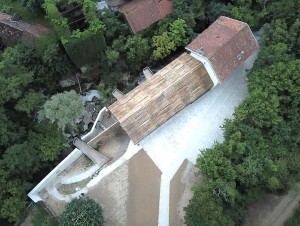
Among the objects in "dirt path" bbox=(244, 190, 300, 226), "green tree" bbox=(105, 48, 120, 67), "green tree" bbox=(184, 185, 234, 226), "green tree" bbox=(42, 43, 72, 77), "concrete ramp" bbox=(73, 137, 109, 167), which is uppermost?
"green tree" bbox=(42, 43, 72, 77)

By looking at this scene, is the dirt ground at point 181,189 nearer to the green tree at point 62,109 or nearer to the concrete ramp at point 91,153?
the concrete ramp at point 91,153

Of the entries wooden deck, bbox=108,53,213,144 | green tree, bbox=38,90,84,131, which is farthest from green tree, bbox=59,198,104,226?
green tree, bbox=38,90,84,131

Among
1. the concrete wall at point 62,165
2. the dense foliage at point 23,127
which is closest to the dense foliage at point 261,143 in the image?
the concrete wall at point 62,165

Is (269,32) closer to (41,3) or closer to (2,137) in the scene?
(41,3)

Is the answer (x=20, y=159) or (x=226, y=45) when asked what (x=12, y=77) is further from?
(x=226, y=45)

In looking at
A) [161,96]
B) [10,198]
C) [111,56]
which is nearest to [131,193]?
[161,96]

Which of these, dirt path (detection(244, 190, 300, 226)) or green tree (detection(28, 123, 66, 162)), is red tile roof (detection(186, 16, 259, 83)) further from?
green tree (detection(28, 123, 66, 162))
